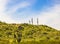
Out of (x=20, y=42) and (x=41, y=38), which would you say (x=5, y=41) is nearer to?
(x=20, y=42)

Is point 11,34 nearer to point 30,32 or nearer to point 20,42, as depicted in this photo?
point 30,32

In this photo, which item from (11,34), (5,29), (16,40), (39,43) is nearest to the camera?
(39,43)

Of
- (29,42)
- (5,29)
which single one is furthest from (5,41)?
(5,29)

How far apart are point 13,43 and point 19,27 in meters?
40.5

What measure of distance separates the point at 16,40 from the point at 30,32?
22.0 metres

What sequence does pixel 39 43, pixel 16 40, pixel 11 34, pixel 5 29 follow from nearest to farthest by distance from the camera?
1. pixel 39 43
2. pixel 16 40
3. pixel 11 34
4. pixel 5 29

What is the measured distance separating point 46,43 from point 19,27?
145 ft

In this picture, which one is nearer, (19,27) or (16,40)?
(16,40)

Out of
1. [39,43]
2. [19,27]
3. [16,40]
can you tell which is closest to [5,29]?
[19,27]

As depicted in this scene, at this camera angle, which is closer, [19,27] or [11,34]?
[11,34]

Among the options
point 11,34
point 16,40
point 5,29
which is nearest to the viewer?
point 16,40

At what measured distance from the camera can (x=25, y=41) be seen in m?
83.4

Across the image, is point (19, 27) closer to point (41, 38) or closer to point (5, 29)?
point (5, 29)

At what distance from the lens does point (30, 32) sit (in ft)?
356
